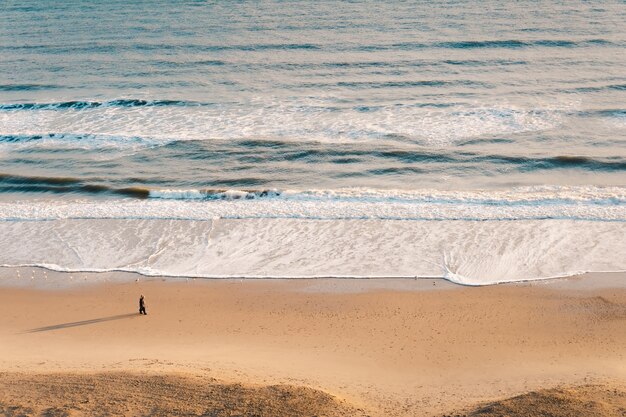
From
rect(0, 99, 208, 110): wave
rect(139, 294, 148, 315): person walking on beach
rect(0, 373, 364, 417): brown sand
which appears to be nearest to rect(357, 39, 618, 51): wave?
rect(0, 99, 208, 110): wave

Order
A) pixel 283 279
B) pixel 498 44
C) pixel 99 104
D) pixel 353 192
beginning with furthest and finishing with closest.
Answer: pixel 498 44 < pixel 99 104 < pixel 353 192 < pixel 283 279

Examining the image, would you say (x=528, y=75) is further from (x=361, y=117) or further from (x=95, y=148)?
(x=95, y=148)

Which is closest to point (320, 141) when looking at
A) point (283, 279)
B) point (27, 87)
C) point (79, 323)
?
point (283, 279)

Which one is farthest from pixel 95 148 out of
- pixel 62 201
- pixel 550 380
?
pixel 550 380

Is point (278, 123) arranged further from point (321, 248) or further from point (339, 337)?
point (339, 337)

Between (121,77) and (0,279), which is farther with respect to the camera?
(121,77)

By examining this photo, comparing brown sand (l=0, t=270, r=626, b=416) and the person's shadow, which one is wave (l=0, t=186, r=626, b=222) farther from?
the person's shadow
